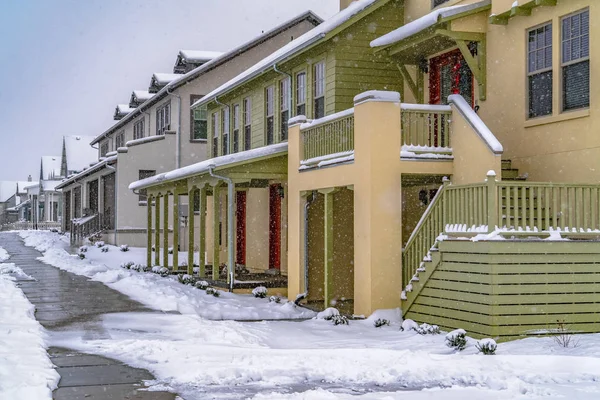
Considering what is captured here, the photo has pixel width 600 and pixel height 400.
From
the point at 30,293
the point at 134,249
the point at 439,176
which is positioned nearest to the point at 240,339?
the point at 439,176

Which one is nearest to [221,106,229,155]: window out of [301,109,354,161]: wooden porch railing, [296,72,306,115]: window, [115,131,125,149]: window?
[296,72,306,115]: window

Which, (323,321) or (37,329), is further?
(323,321)

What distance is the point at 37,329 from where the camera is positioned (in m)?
12.4

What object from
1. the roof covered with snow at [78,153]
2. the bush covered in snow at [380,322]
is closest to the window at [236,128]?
the bush covered in snow at [380,322]

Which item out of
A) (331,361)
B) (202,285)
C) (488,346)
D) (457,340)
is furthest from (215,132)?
(331,361)

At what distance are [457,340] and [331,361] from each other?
2.50 m

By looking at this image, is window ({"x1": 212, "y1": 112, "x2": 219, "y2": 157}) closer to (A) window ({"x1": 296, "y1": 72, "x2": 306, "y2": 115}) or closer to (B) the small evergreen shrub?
(A) window ({"x1": 296, "y1": 72, "x2": 306, "y2": 115})

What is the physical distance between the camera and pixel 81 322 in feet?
45.4

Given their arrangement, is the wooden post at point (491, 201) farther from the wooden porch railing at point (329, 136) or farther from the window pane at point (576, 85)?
the wooden porch railing at point (329, 136)

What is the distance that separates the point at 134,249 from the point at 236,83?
40.9 feet

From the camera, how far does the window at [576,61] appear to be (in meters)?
13.4

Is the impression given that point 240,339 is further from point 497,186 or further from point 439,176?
point 439,176

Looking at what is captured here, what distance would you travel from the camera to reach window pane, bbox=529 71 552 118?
46.6ft

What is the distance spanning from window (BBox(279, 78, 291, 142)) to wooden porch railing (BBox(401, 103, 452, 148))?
775 centimetres
